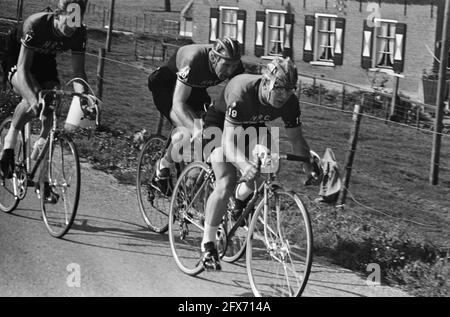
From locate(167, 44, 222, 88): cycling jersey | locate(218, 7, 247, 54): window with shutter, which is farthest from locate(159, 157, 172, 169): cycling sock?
locate(218, 7, 247, 54): window with shutter

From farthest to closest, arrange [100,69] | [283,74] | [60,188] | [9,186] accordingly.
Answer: [100,69] → [9,186] → [60,188] → [283,74]

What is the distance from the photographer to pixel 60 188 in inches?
298

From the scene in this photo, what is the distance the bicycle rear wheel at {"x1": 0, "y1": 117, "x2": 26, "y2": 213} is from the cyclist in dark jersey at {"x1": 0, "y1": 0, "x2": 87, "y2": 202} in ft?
0.27

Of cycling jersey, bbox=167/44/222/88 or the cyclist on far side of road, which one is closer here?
the cyclist on far side of road

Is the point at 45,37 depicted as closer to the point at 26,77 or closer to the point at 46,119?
the point at 26,77

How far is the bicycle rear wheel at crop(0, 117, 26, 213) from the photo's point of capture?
8.07m

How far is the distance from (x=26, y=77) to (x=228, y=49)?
1935 millimetres

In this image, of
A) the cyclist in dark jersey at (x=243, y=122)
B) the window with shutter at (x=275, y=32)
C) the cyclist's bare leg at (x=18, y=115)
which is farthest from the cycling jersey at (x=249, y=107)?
the window with shutter at (x=275, y=32)

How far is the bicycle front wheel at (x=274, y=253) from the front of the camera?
6090 millimetres

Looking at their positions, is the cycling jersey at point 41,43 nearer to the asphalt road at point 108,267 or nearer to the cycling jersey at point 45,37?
the cycling jersey at point 45,37

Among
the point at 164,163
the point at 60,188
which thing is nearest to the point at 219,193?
the point at 164,163

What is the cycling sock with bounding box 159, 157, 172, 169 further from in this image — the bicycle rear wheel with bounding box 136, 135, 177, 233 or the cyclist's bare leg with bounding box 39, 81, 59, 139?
the cyclist's bare leg with bounding box 39, 81, 59, 139

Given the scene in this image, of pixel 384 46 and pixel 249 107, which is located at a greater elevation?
pixel 249 107

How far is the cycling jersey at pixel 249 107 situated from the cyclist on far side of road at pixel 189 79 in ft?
1.48
